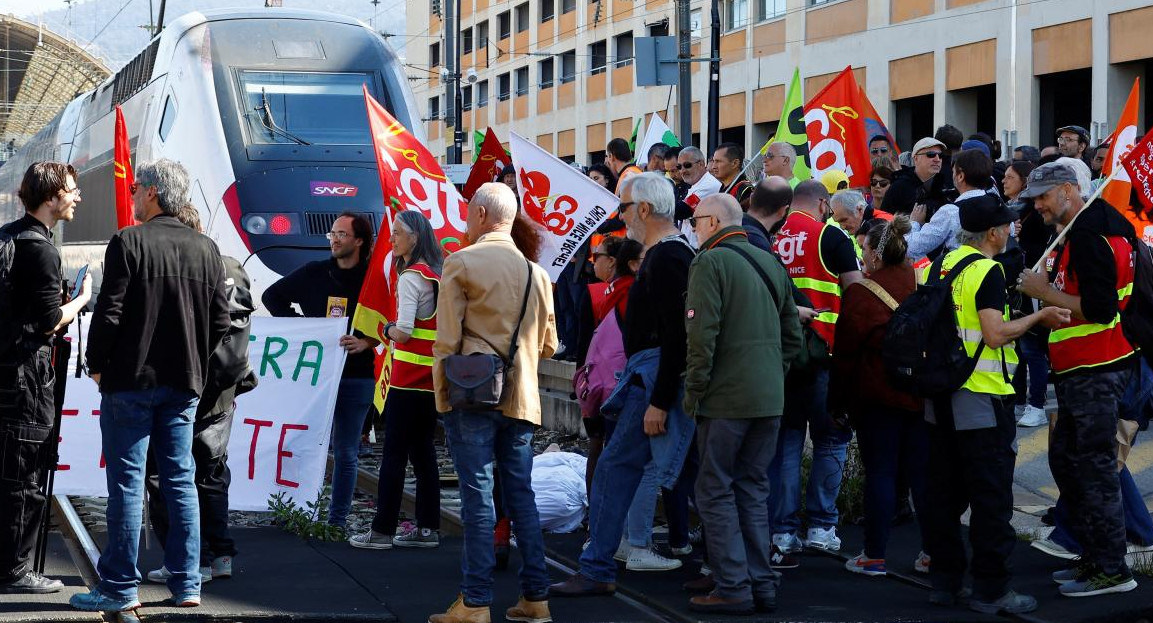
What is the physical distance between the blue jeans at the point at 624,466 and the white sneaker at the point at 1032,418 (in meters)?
4.42

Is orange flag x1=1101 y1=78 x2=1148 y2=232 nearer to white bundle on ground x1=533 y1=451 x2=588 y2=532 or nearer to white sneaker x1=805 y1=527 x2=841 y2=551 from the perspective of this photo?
white sneaker x1=805 y1=527 x2=841 y2=551

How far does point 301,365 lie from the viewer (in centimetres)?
853

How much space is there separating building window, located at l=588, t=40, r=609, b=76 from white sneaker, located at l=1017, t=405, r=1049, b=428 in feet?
129

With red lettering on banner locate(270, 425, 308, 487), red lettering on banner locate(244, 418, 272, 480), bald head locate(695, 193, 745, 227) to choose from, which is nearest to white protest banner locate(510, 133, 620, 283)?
red lettering on banner locate(270, 425, 308, 487)

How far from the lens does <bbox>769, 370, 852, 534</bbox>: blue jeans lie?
24.5ft

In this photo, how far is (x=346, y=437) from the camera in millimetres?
8195

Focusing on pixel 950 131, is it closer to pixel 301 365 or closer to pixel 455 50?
pixel 301 365

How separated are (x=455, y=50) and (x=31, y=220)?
121ft

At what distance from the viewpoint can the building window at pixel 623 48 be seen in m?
47.9

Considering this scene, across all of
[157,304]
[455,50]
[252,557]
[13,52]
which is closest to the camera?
[157,304]

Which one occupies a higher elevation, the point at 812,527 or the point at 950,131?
the point at 950,131

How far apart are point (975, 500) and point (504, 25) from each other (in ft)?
178

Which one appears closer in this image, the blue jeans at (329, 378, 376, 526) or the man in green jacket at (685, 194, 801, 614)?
the man in green jacket at (685, 194, 801, 614)

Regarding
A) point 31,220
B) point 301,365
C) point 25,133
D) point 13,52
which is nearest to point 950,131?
Result: point 301,365
